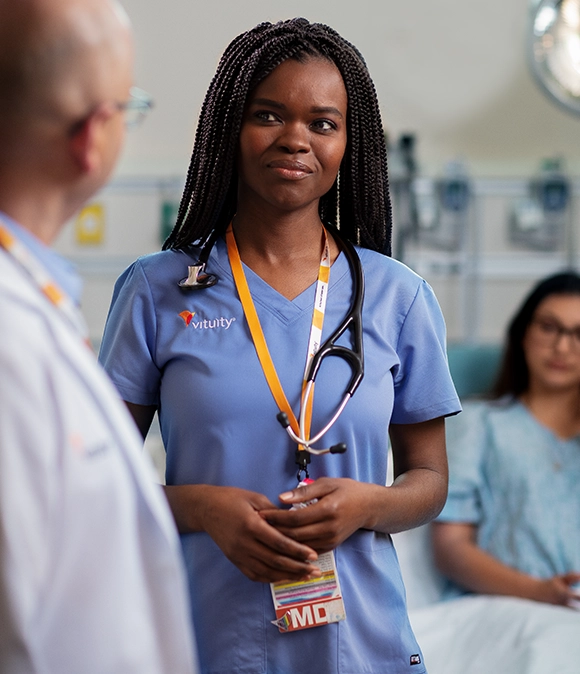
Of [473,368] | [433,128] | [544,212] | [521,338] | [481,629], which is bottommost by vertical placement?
[481,629]

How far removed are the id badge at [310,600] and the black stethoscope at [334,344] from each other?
6cm

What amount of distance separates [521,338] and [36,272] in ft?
6.89

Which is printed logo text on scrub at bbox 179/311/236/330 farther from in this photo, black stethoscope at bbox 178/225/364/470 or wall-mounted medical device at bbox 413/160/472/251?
wall-mounted medical device at bbox 413/160/472/251

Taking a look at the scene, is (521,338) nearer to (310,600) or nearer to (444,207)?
(444,207)

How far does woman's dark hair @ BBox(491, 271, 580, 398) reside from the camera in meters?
2.61

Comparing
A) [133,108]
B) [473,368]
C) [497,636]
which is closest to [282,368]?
[133,108]

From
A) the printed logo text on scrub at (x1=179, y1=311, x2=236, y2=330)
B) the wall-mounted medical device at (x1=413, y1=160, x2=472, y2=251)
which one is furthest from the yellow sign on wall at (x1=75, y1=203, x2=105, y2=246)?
the printed logo text on scrub at (x1=179, y1=311, x2=236, y2=330)

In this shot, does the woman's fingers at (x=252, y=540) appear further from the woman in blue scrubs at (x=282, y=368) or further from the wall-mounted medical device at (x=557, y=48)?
the wall-mounted medical device at (x=557, y=48)

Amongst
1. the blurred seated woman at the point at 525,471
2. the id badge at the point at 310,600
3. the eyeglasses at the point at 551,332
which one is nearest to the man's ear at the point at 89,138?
the id badge at the point at 310,600

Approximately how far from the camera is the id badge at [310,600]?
1119 mm

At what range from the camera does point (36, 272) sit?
2.41 feet

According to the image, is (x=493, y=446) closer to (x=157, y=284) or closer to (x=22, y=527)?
(x=157, y=284)

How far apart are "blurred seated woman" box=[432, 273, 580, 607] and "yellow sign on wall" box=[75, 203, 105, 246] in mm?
1490

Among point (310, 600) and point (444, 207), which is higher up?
point (444, 207)
